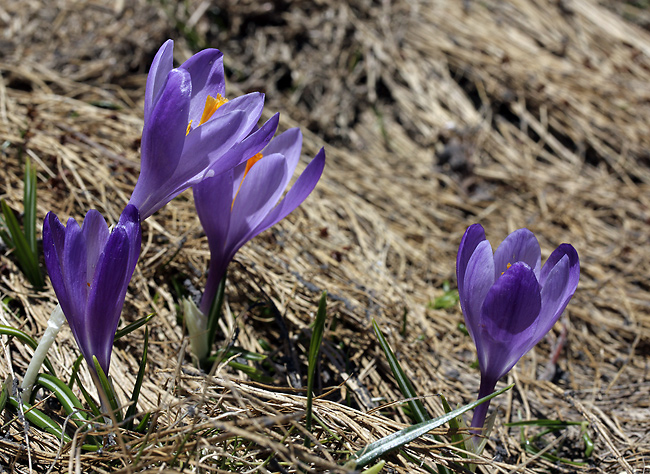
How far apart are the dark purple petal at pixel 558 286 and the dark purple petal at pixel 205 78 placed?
0.87 meters

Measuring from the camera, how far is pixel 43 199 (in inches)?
75.5

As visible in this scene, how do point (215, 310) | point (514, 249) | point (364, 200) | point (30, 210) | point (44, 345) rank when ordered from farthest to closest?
1. point (364, 200)
2. point (30, 210)
3. point (215, 310)
4. point (514, 249)
5. point (44, 345)

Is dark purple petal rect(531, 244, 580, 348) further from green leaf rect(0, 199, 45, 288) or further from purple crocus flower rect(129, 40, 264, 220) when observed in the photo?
green leaf rect(0, 199, 45, 288)

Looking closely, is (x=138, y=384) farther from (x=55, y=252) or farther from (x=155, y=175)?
(x=155, y=175)

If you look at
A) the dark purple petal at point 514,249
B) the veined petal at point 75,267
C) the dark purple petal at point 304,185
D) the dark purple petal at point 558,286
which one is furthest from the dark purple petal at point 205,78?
the dark purple petal at point 558,286

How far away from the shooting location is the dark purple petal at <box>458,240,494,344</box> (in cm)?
119

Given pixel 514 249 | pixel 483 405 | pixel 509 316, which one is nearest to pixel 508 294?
pixel 509 316

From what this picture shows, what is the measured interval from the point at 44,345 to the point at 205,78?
71cm

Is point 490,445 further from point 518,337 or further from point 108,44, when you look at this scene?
point 108,44

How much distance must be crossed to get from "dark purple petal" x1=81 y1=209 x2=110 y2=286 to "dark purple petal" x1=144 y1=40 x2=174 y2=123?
0.23 meters

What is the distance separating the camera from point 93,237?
1.10 metres

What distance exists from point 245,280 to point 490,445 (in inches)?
37.2

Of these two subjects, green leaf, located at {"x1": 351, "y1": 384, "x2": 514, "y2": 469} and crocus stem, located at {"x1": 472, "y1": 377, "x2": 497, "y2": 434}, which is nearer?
green leaf, located at {"x1": 351, "y1": 384, "x2": 514, "y2": 469}

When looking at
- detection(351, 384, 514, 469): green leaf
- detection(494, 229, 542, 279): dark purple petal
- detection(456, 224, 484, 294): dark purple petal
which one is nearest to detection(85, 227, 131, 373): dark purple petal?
detection(351, 384, 514, 469): green leaf
